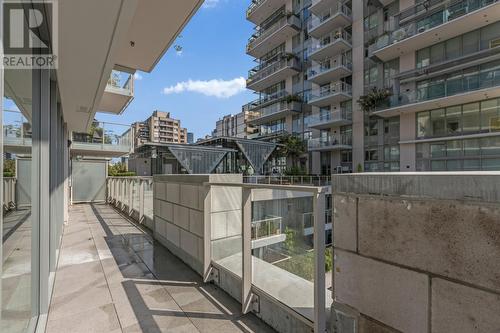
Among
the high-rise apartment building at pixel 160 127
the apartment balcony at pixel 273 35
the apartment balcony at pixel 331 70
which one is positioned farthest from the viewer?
the high-rise apartment building at pixel 160 127

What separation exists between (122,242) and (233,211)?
352cm

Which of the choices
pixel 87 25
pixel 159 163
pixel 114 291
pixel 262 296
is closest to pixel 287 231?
pixel 262 296

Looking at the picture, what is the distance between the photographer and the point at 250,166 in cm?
2673

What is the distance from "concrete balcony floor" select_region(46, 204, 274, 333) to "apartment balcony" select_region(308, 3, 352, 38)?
25.3m

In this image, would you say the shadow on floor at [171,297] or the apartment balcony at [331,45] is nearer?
the shadow on floor at [171,297]

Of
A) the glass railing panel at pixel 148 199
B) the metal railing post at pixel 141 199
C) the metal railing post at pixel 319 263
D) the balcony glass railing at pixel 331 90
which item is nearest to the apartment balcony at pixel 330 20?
the balcony glass railing at pixel 331 90

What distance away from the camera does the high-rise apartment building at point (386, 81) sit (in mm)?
16250

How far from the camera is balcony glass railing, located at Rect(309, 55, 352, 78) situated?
23.8 m

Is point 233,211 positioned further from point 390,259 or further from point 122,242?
point 122,242

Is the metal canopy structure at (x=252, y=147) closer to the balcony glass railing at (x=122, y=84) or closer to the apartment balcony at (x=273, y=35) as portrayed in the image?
the apartment balcony at (x=273, y=35)

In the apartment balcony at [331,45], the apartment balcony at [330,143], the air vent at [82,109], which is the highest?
the apartment balcony at [331,45]

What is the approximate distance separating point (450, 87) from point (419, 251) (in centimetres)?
2038

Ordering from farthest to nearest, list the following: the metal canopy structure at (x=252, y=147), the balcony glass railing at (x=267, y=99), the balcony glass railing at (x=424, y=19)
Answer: the balcony glass railing at (x=267, y=99) < the metal canopy structure at (x=252, y=147) < the balcony glass railing at (x=424, y=19)

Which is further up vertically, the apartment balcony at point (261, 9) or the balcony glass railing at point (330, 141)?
the apartment balcony at point (261, 9)
